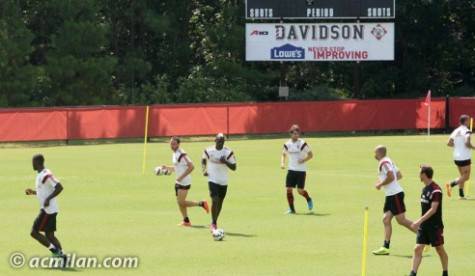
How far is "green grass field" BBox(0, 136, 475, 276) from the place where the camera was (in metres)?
17.8

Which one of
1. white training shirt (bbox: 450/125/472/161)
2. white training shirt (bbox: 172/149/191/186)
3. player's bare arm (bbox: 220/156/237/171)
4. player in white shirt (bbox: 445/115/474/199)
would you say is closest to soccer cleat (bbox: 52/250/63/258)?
player's bare arm (bbox: 220/156/237/171)

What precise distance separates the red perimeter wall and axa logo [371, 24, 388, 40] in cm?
347

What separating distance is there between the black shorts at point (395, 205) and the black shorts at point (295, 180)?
5.52 meters

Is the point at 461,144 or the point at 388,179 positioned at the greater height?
the point at 461,144

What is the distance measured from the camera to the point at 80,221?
22969 millimetres

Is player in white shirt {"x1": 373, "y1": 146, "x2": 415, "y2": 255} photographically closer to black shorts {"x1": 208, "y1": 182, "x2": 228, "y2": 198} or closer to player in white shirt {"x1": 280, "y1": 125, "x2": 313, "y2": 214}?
black shorts {"x1": 208, "y1": 182, "x2": 228, "y2": 198}

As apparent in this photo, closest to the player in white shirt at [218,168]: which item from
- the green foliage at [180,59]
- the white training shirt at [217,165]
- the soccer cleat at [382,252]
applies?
A: the white training shirt at [217,165]

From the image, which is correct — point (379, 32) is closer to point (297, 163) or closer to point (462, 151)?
point (462, 151)

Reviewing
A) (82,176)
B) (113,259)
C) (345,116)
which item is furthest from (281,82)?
(113,259)

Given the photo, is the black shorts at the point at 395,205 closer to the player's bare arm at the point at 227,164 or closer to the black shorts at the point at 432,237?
the black shorts at the point at 432,237

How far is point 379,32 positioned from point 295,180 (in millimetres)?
31070

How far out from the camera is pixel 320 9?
5300 centimetres

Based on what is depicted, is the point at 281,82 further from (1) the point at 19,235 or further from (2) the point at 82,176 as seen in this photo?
(1) the point at 19,235

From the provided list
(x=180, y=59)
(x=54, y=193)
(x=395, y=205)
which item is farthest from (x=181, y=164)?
(x=180, y=59)
